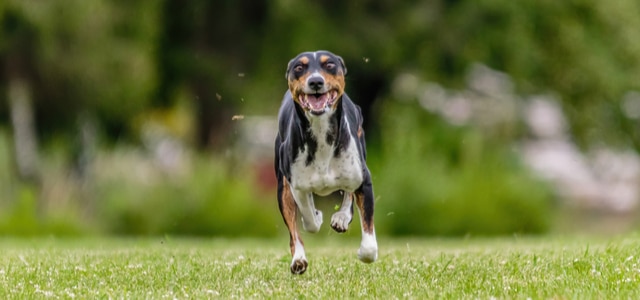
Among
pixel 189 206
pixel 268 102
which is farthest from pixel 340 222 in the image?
pixel 268 102

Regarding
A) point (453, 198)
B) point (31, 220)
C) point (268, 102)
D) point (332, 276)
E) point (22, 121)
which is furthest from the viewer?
point (22, 121)

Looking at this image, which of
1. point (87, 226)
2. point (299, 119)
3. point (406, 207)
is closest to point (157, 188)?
point (87, 226)

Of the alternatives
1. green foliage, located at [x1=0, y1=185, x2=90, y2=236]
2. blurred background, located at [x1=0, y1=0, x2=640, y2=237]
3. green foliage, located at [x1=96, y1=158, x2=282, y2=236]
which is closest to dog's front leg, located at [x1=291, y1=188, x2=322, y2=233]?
blurred background, located at [x1=0, y1=0, x2=640, y2=237]

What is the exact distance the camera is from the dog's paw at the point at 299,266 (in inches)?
298

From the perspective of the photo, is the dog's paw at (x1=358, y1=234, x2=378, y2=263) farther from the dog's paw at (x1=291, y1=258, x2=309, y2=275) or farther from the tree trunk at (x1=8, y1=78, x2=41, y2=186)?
the tree trunk at (x1=8, y1=78, x2=41, y2=186)

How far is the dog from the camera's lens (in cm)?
735

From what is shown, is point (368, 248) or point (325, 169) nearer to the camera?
point (368, 248)

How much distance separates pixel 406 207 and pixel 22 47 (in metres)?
9.00

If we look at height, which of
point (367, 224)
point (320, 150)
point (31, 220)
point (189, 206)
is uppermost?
point (189, 206)

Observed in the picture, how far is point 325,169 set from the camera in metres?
7.62

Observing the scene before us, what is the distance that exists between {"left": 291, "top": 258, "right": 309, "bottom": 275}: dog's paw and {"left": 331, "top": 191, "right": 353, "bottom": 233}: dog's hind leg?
0.43 metres

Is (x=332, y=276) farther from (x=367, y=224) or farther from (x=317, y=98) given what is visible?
(x=317, y=98)

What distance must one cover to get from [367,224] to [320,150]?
0.60 meters

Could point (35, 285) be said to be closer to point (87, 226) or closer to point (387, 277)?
point (387, 277)
